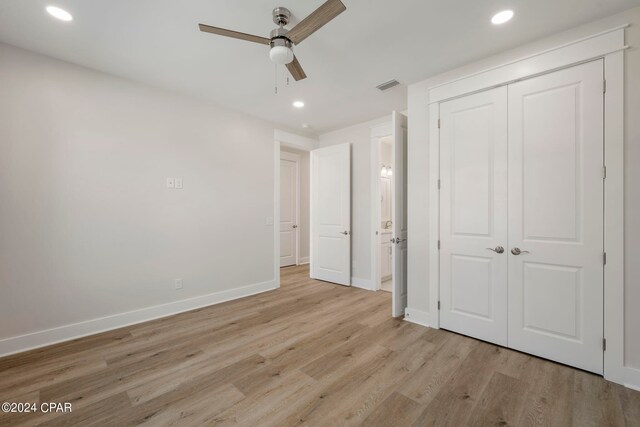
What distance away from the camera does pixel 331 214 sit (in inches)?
190

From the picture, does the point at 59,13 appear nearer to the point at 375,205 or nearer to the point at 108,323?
the point at 108,323

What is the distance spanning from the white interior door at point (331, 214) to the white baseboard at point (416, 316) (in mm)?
1559

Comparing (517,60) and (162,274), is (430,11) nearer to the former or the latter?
(517,60)

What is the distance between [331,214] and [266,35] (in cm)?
306

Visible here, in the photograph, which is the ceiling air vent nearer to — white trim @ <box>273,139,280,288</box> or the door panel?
white trim @ <box>273,139,280,288</box>

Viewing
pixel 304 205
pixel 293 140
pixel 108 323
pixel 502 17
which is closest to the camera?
pixel 502 17

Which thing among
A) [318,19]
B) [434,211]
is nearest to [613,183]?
[434,211]

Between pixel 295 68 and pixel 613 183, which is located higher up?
pixel 295 68

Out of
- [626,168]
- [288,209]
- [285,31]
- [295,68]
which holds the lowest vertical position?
[288,209]

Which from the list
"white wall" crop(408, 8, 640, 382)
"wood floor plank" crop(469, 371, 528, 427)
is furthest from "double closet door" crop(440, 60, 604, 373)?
"wood floor plank" crop(469, 371, 528, 427)

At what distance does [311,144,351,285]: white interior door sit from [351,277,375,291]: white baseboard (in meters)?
0.09

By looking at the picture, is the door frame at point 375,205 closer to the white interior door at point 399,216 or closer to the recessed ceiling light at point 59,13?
the white interior door at point 399,216

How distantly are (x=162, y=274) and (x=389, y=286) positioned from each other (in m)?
3.39

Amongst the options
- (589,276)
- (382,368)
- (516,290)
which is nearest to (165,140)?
(382,368)
